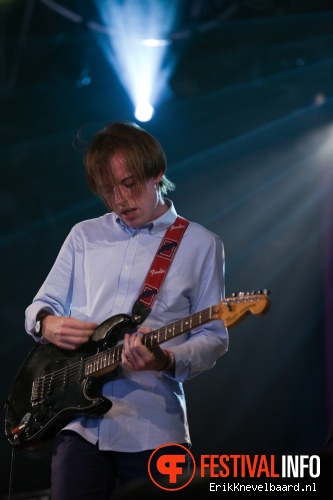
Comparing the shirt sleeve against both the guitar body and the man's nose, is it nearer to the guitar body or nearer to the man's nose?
the guitar body

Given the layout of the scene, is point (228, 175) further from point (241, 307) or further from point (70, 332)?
point (241, 307)

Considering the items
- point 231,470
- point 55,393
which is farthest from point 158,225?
point 231,470

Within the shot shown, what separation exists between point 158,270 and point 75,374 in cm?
66

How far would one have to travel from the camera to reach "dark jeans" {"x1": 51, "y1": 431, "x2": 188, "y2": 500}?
2.97 metres

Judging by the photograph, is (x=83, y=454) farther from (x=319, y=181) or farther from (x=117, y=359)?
(x=319, y=181)

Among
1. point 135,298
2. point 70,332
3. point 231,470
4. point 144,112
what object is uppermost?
point 144,112

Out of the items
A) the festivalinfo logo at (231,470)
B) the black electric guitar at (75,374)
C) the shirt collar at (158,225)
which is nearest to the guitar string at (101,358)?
the black electric guitar at (75,374)

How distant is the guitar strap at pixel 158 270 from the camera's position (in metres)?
Result: 3.26

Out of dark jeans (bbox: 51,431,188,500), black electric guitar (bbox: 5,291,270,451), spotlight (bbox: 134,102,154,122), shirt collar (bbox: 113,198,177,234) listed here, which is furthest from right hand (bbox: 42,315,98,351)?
spotlight (bbox: 134,102,154,122)

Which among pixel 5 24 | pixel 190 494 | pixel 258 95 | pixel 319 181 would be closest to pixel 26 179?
pixel 5 24

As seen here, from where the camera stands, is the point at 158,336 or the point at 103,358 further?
the point at 103,358

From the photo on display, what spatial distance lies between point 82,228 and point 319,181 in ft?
11.6

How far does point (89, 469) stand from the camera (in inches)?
118

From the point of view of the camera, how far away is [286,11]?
20.0 ft
